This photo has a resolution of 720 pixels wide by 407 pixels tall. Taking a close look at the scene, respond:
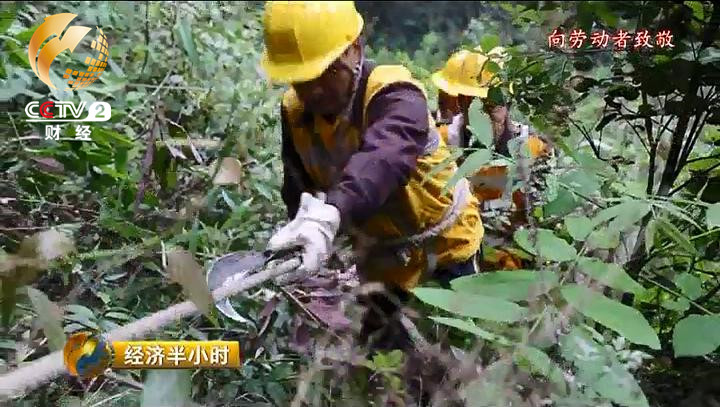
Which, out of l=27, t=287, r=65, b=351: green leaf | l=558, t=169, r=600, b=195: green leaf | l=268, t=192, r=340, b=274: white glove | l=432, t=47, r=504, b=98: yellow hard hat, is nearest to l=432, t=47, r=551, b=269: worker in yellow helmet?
l=432, t=47, r=504, b=98: yellow hard hat

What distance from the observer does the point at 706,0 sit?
778 millimetres

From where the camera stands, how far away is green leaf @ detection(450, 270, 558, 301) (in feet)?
1.89

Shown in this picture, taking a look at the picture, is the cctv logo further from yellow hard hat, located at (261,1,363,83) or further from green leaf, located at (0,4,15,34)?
yellow hard hat, located at (261,1,363,83)

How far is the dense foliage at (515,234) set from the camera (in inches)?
22.9

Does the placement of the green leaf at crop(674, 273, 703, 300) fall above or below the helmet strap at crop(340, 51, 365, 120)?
below

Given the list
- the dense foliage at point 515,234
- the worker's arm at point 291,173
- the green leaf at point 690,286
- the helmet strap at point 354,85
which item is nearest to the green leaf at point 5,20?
the dense foliage at point 515,234

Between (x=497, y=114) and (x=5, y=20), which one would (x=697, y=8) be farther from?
(x=5, y=20)

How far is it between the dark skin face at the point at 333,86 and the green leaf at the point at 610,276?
0.35m

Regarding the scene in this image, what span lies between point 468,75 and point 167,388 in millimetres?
512

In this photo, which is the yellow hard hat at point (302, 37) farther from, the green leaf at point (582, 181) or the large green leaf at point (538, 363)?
the large green leaf at point (538, 363)

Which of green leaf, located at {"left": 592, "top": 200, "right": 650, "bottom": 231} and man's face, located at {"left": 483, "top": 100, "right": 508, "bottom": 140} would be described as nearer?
green leaf, located at {"left": 592, "top": 200, "right": 650, "bottom": 231}

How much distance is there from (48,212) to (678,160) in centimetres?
75

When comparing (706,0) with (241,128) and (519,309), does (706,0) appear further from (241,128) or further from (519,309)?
(241,128)

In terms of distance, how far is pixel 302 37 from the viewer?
78 centimetres
